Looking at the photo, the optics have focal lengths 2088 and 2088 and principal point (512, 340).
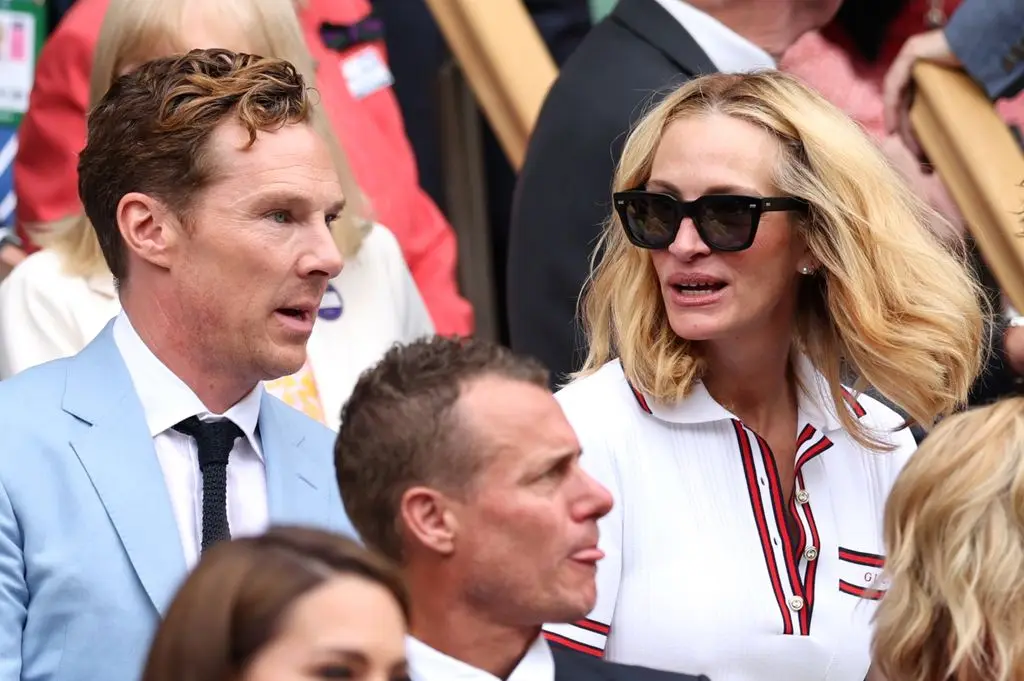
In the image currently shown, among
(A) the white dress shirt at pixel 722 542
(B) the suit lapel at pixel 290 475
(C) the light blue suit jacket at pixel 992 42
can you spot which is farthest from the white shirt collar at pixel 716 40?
(B) the suit lapel at pixel 290 475

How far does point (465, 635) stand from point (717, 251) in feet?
3.31

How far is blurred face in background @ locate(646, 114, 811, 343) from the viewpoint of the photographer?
357 centimetres

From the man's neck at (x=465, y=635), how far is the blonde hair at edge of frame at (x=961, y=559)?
21.1 inches

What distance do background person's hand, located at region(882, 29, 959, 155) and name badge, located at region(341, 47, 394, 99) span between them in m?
1.30

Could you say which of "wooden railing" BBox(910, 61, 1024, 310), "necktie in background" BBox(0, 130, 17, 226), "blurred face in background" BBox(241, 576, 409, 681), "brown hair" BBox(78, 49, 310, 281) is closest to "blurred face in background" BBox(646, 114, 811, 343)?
"brown hair" BBox(78, 49, 310, 281)

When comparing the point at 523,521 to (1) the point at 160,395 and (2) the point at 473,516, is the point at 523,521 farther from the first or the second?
(1) the point at 160,395

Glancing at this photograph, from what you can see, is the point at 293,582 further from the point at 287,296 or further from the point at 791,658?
the point at 791,658

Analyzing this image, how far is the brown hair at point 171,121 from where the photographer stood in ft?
10.8

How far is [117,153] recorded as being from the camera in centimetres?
335

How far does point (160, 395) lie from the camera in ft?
10.8

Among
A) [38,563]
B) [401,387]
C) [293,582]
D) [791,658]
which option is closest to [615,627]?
[791,658]

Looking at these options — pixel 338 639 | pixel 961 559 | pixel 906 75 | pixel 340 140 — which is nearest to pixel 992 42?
pixel 906 75

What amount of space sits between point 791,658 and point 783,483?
1.07 ft

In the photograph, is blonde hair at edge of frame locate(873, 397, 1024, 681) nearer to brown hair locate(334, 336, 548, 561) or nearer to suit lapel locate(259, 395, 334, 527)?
brown hair locate(334, 336, 548, 561)
